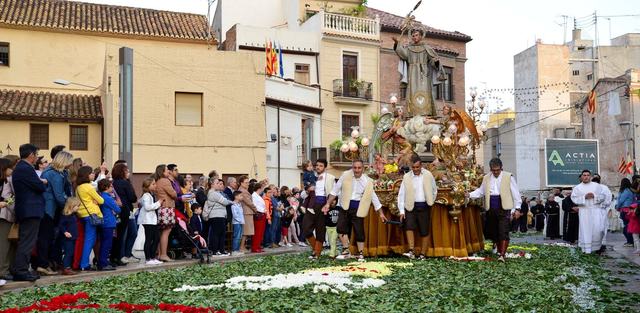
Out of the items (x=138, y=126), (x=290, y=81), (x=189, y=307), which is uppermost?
(x=290, y=81)

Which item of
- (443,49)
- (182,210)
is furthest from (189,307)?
(443,49)

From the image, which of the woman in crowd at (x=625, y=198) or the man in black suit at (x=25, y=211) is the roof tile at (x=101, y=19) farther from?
the man in black suit at (x=25, y=211)

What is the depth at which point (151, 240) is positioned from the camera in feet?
52.6

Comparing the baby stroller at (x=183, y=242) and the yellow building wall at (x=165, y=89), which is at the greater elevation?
the yellow building wall at (x=165, y=89)

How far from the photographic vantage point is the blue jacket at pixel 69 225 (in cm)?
1356

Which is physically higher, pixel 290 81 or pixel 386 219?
pixel 290 81

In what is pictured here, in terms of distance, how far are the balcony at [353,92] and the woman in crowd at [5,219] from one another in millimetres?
31093

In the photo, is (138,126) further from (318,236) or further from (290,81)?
(318,236)

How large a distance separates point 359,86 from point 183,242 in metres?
27.6

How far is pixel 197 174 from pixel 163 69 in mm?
4909

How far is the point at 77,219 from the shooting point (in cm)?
1407

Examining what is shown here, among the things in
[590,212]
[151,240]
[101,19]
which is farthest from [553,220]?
[101,19]

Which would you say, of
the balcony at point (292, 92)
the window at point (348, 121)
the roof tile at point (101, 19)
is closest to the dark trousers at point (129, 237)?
the balcony at point (292, 92)

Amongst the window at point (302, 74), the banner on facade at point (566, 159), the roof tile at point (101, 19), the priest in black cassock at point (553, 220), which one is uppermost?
the roof tile at point (101, 19)
